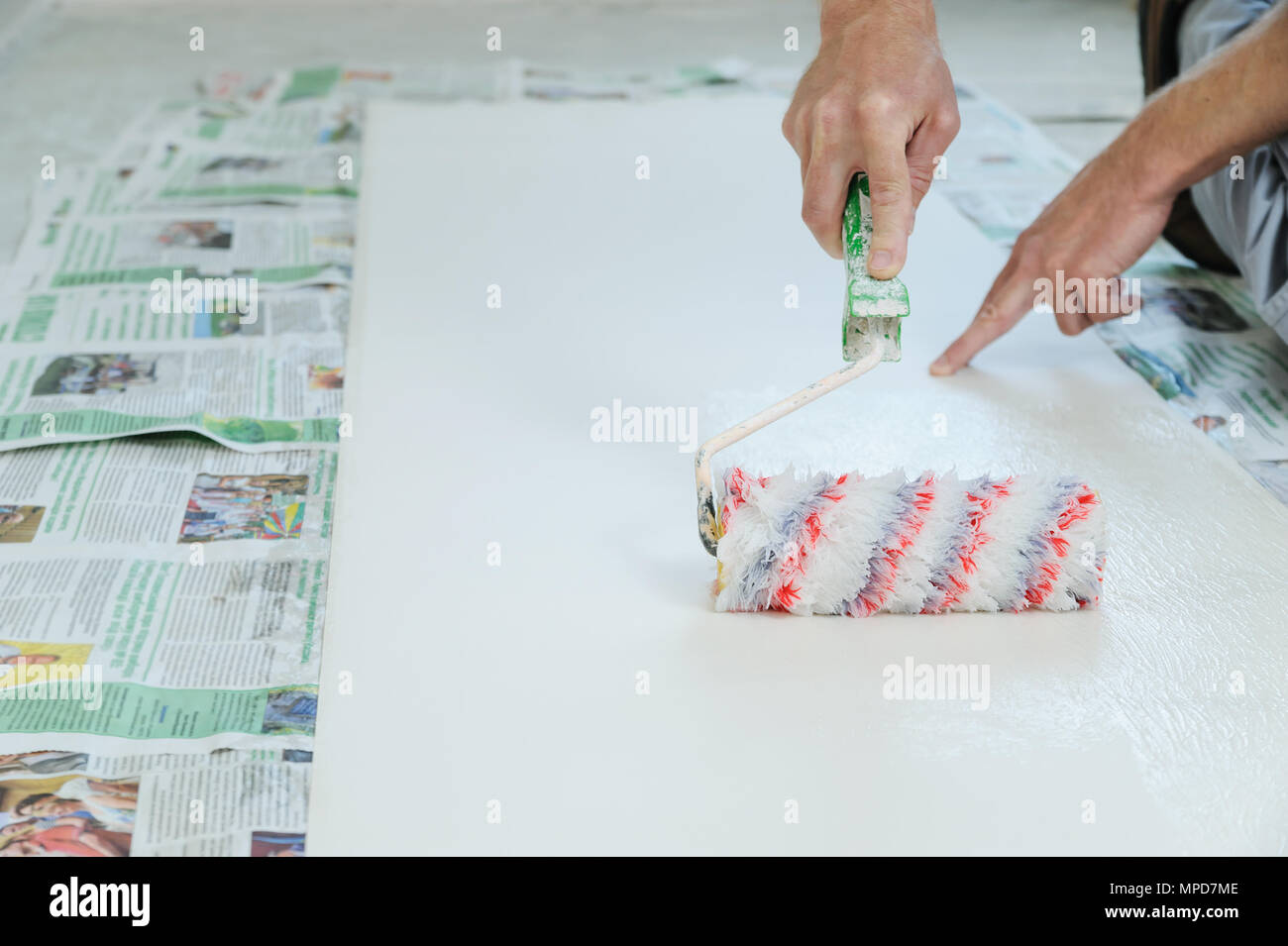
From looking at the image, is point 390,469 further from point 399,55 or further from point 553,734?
point 399,55

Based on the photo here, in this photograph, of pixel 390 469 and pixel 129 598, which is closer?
pixel 129 598

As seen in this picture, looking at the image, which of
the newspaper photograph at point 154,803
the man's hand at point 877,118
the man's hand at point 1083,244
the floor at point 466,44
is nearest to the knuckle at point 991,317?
the man's hand at point 1083,244

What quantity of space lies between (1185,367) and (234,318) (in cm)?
143

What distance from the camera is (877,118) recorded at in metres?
1.25

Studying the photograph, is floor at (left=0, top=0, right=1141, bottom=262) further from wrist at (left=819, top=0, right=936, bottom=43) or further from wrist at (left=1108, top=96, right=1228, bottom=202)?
wrist at (left=819, top=0, right=936, bottom=43)

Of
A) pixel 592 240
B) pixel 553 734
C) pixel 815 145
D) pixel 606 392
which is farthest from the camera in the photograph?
pixel 592 240

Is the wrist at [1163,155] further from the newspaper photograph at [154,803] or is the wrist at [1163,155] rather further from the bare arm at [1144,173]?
the newspaper photograph at [154,803]

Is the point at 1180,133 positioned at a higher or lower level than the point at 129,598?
higher

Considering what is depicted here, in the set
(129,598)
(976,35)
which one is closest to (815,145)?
(129,598)

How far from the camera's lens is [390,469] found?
59.5 inches

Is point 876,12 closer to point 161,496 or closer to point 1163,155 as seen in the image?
point 1163,155

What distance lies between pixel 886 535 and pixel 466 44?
293 cm

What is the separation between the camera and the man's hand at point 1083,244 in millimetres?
1720

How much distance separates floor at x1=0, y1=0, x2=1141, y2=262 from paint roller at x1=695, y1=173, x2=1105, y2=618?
1.96 m
